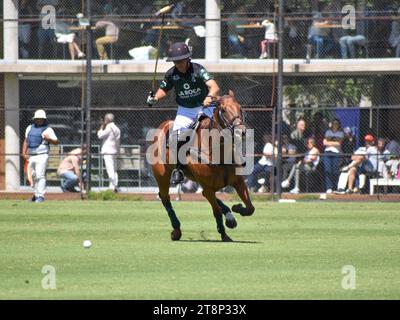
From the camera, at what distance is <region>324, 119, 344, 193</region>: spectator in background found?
31.4 meters

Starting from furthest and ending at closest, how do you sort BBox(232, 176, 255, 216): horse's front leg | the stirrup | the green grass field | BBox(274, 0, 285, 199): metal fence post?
BBox(274, 0, 285, 199): metal fence post → the stirrup → BBox(232, 176, 255, 216): horse's front leg → the green grass field

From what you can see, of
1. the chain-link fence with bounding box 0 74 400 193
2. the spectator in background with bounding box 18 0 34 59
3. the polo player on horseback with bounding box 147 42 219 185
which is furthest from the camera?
the spectator in background with bounding box 18 0 34 59

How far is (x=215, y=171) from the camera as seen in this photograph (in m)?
17.7

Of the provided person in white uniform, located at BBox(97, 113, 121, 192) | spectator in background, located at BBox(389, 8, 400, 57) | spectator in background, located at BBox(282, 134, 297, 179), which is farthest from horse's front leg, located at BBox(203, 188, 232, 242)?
spectator in background, located at BBox(389, 8, 400, 57)

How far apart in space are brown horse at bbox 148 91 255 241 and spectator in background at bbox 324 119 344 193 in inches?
534

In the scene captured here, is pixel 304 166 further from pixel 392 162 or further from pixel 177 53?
pixel 177 53

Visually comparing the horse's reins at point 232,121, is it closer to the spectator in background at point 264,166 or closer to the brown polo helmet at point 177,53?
the brown polo helmet at point 177,53

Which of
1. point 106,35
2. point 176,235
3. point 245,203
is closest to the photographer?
point 176,235

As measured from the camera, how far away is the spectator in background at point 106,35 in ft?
108

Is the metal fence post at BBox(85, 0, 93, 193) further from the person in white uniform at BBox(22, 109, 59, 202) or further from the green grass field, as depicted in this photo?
the green grass field

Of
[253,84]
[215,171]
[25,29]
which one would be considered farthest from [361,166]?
[215,171]

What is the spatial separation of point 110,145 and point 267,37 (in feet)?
17.7

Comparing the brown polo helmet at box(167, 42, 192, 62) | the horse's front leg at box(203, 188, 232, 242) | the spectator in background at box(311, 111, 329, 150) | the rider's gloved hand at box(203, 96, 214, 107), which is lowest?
the horse's front leg at box(203, 188, 232, 242)
